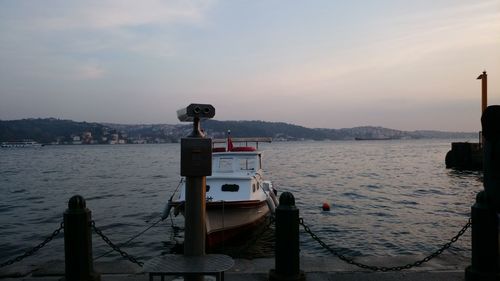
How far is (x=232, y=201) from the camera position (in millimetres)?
14859

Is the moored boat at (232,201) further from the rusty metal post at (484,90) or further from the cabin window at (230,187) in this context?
the rusty metal post at (484,90)

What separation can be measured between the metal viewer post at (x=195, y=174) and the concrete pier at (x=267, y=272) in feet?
3.87

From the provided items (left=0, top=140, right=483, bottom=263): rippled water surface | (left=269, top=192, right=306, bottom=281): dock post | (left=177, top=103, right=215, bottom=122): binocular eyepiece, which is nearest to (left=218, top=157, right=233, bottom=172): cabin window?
(left=0, top=140, right=483, bottom=263): rippled water surface

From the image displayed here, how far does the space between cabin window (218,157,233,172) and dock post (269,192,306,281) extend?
1177cm

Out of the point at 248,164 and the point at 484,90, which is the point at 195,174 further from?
→ the point at 484,90

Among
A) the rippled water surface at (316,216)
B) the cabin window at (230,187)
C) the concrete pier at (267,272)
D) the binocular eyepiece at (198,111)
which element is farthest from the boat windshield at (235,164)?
the binocular eyepiece at (198,111)

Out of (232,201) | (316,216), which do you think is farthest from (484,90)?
(232,201)

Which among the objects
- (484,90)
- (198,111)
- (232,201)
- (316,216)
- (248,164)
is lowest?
(316,216)

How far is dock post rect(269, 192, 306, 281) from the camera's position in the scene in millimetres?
6109

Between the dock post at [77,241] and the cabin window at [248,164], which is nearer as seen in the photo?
the dock post at [77,241]

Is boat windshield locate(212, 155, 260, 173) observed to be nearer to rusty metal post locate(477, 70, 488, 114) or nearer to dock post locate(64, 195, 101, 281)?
dock post locate(64, 195, 101, 281)

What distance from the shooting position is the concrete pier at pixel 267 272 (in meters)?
6.46

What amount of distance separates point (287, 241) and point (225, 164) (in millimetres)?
11996

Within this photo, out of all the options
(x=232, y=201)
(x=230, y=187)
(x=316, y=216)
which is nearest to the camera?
(x=232, y=201)
